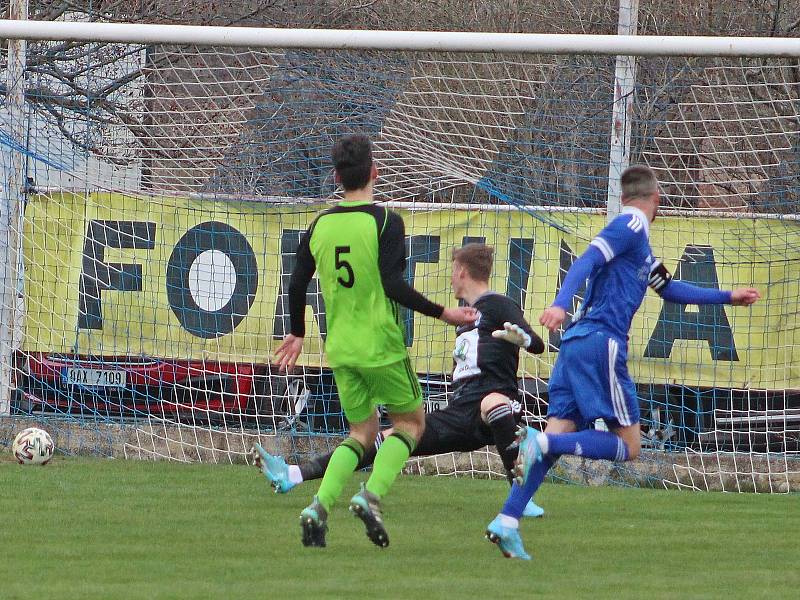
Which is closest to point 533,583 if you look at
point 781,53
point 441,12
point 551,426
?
point 551,426

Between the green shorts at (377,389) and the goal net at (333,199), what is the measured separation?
141 inches

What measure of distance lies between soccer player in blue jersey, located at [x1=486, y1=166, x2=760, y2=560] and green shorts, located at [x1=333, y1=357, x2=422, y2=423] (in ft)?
2.01

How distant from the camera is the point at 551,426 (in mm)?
6660

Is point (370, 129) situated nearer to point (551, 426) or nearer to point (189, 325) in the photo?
point (189, 325)

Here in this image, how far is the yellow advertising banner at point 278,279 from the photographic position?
9820 millimetres

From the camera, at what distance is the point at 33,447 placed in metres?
9.63

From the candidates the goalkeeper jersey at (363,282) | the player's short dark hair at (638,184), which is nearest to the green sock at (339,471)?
the goalkeeper jersey at (363,282)

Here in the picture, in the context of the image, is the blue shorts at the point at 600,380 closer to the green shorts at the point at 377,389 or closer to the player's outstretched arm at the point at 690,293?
the player's outstretched arm at the point at 690,293

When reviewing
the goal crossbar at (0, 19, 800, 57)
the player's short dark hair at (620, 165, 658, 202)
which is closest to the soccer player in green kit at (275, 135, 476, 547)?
the player's short dark hair at (620, 165, 658, 202)

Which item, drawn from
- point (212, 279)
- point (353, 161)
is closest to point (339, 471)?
point (353, 161)

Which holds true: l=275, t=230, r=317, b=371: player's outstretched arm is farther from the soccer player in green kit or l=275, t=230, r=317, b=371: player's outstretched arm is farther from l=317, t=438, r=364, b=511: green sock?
l=317, t=438, r=364, b=511: green sock

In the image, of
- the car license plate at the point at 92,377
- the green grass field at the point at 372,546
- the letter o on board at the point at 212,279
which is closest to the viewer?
the green grass field at the point at 372,546

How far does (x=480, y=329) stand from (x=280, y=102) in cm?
351

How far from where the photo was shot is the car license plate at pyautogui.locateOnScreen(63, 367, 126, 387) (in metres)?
11.0
